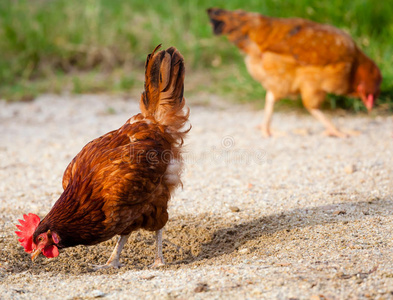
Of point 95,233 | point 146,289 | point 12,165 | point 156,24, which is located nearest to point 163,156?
point 95,233

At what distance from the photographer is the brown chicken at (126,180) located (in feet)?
10.6

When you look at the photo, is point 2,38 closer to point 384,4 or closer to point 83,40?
point 83,40

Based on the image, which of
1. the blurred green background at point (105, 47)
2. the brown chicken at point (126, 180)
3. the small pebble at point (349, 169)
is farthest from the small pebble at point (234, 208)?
the blurred green background at point (105, 47)

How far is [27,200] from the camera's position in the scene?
15.1 ft

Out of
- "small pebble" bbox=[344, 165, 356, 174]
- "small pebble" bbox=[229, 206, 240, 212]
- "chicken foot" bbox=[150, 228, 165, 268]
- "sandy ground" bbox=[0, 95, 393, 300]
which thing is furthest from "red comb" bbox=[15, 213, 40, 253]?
"small pebble" bbox=[344, 165, 356, 174]

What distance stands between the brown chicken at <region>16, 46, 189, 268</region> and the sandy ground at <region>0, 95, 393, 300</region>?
0.28 m

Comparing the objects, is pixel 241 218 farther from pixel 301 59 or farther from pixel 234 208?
pixel 301 59

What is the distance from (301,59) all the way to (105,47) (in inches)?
190

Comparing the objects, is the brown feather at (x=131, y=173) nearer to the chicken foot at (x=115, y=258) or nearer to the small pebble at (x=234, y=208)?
the chicken foot at (x=115, y=258)

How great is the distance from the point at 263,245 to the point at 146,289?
3.47 ft

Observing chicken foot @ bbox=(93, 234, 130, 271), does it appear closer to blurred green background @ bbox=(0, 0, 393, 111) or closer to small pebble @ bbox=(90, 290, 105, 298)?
small pebble @ bbox=(90, 290, 105, 298)

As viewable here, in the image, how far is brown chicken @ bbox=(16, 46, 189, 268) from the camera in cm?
324

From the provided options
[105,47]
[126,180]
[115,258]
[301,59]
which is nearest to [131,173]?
[126,180]

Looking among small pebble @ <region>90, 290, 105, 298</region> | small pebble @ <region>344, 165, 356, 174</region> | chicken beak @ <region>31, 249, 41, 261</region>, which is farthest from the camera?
small pebble @ <region>344, 165, 356, 174</region>
